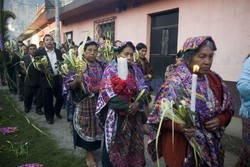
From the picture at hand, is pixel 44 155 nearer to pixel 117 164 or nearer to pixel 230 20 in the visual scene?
pixel 117 164

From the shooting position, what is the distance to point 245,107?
2.51 m

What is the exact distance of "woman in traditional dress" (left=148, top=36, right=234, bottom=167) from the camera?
6.97 feet

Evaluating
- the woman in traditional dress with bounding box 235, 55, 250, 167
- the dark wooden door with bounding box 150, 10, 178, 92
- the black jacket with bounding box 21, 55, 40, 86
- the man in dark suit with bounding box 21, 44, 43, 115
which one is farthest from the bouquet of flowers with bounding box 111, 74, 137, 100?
the dark wooden door with bounding box 150, 10, 178, 92

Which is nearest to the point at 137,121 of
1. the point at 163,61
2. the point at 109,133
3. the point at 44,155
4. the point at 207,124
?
the point at 109,133

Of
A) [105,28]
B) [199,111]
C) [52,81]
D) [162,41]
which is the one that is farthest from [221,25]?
[105,28]

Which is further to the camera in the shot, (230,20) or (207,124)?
(230,20)

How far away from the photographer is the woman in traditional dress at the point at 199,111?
2.12 m

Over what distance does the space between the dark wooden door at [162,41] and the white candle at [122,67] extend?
483 centimetres

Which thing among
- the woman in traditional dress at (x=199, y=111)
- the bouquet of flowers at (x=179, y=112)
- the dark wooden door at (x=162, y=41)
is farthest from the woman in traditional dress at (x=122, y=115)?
the dark wooden door at (x=162, y=41)

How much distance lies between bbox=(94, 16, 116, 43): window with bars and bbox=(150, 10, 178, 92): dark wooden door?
237 centimetres

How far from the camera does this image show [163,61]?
777 centimetres

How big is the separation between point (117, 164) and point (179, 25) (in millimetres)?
4738

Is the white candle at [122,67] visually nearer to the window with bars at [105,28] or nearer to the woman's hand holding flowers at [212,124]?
the woman's hand holding flowers at [212,124]

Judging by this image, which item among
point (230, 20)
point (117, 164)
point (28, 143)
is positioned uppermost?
point (230, 20)
